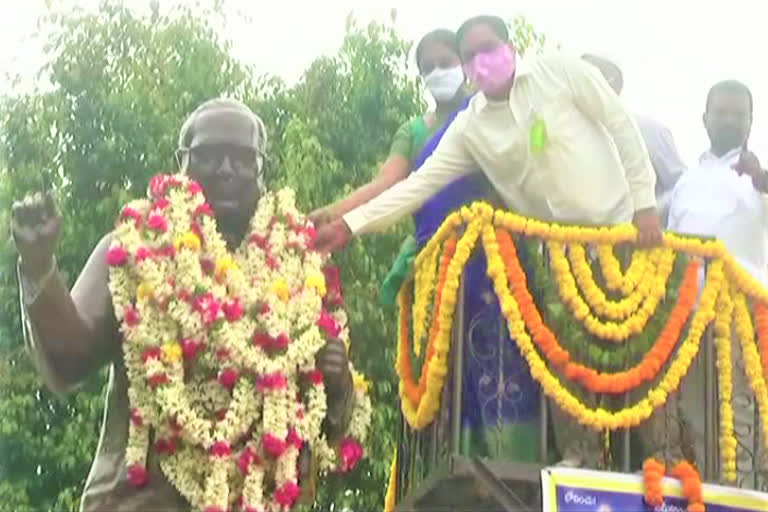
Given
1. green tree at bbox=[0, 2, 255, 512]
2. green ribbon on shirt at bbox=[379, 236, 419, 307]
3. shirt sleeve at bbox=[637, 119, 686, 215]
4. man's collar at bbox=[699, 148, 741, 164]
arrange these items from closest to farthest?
green ribbon on shirt at bbox=[379, 236, 419, 307]
man's collar at bbox=[699, 148, 741, 164]
shirt sleeve at bbox=[637, 119, 686, 215]
green tree at bbox=[0, 2, 255, 512]

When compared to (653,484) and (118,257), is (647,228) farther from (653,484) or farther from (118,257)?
(118,257)

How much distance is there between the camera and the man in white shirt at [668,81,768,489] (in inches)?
231

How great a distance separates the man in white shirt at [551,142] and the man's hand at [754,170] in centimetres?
71

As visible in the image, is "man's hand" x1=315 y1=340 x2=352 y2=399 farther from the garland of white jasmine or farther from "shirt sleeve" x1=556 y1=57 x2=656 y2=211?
"shirt sleeve" x1=556 y1=57 x2=656 y2=211

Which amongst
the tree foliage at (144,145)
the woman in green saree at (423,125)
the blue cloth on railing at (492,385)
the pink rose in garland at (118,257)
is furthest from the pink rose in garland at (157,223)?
the tree foliage at (144,145)

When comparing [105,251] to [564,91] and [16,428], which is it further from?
[16,428]

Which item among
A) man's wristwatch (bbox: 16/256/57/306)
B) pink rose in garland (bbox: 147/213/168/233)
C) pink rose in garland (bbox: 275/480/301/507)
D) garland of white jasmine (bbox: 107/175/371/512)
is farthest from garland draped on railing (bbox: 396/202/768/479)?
man's wristwatch (bbox: 16/256/57/306)

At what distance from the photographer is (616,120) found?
5.69m

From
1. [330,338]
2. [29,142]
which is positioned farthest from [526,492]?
[29,142]

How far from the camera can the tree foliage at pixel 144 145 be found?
28.8 feet

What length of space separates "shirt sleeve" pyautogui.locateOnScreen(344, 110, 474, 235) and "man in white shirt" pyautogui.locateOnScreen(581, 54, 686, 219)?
3.08ft

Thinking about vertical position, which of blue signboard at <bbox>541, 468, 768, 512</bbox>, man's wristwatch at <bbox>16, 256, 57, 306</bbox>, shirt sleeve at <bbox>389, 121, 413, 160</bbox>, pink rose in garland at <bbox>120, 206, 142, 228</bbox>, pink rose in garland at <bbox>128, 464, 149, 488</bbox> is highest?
shirt sleeve at <bbox>389, 121, 413, 160</bbox>

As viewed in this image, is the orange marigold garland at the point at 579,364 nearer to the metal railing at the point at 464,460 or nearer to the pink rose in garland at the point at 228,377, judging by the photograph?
the metal railing at the point at 464,460

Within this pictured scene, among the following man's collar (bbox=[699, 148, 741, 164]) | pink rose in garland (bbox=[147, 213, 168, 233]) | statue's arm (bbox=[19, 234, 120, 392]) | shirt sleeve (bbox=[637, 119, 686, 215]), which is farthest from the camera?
shirt sleeve (bbox=[637, 119, 686, 215])
